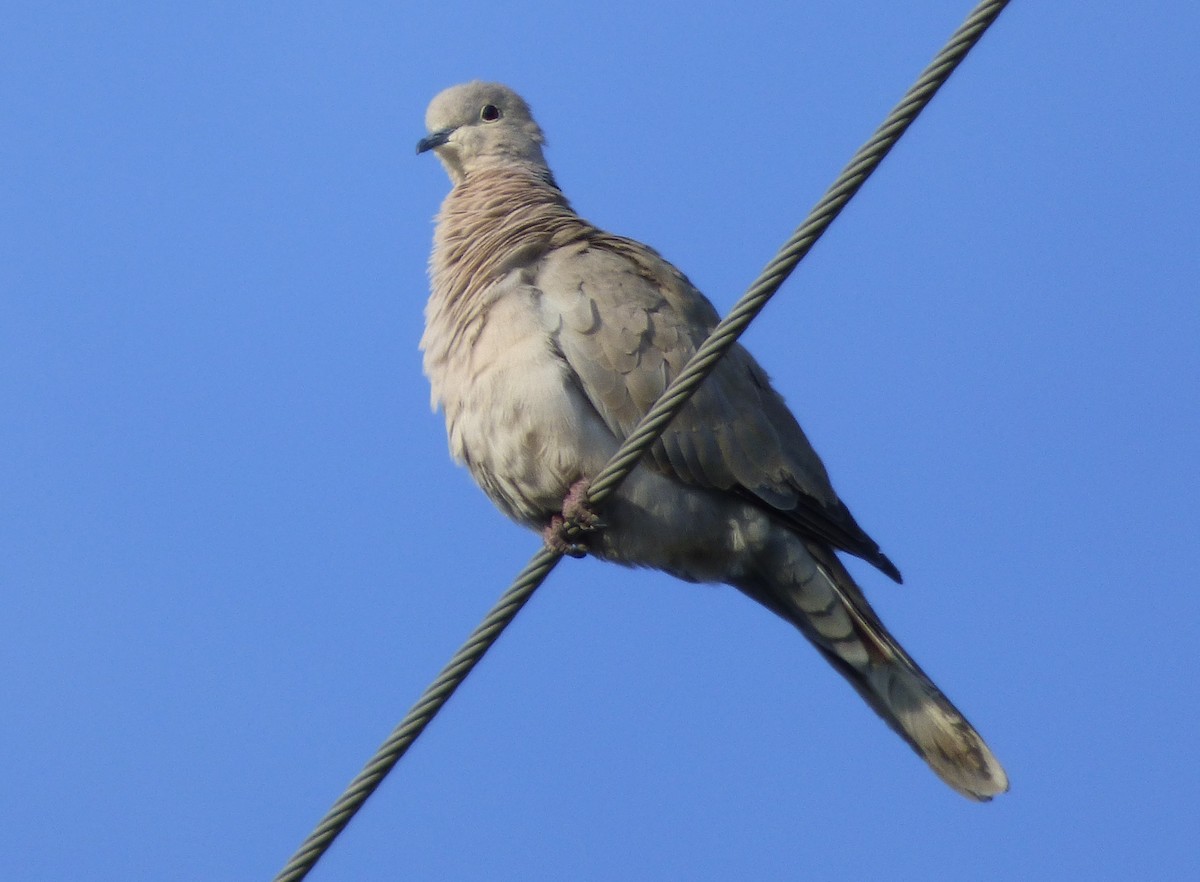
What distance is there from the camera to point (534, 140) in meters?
6.41

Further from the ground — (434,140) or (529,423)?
(434,140)

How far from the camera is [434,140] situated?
6383 millimetres

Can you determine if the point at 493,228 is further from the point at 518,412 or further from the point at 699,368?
the point at 699,368

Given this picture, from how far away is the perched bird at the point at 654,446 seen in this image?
4664 millimetres

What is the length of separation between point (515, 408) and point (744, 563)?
897 millimetres

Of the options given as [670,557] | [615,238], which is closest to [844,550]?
[670,557]

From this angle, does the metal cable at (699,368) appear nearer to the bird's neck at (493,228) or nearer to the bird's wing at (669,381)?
the bird's wing at (669,381)

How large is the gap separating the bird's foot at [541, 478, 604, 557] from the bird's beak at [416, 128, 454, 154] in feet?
7.24

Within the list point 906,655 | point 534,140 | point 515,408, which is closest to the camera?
point 515,408

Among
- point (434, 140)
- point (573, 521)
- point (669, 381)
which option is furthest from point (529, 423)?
point (434, 140)

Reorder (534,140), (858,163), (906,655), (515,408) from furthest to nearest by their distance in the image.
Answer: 1. (534,140)
2. (906,655)
3. (515,408)
4. (858,163)

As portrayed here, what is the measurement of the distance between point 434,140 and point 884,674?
282 cm

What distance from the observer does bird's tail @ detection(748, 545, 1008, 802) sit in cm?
485

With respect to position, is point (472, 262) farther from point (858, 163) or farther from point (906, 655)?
point (858, 163)
